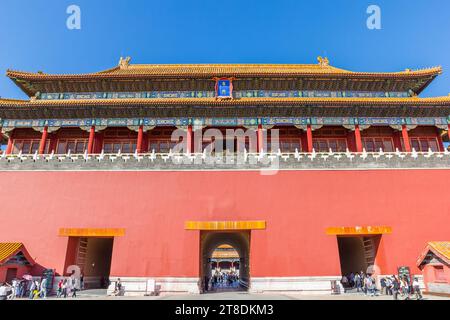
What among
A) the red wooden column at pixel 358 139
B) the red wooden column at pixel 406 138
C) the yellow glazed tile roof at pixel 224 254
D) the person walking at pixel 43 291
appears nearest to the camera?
the person walking at pixel 43 291

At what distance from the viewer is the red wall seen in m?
14.2

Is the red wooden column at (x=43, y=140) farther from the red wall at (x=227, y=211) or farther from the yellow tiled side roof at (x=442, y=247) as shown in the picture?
the yellow tiled side roof at (x=442, y=247)

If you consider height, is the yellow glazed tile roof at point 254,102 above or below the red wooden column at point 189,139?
above

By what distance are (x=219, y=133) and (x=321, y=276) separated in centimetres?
990

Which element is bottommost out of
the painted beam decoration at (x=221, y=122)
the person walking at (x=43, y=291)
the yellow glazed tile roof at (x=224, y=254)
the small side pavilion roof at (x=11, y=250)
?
the person walking at (x=43, y=291)

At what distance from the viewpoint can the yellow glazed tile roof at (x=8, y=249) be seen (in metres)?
13.1

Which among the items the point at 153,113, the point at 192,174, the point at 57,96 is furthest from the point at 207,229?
the point at 57,96

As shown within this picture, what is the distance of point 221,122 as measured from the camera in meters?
19.0

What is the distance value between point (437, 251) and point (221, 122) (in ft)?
40.3

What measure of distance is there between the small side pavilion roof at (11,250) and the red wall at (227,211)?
0.38m

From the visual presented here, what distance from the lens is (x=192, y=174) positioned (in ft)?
51.5

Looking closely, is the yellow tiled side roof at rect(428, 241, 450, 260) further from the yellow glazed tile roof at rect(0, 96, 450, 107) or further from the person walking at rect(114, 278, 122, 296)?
the person walking at rect(114, 278, 122, 296)

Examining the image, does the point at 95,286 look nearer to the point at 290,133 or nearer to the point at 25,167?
the point at 25,167

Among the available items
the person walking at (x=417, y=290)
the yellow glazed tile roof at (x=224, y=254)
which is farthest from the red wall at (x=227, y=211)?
the yellow glazed tile roof at (x=224, y=254)
